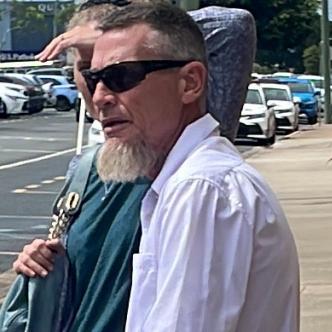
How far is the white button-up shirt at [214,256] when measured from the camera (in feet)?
8.50

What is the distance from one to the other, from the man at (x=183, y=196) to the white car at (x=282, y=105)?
36880 millimetres

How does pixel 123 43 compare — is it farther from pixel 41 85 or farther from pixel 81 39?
pixel 41 85

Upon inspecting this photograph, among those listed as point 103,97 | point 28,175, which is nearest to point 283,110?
point 28,175

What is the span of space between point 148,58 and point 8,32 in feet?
320

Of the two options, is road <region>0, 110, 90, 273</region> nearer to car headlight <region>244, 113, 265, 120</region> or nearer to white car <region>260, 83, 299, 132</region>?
car headlight <region>244, 113, 265, 120</region>

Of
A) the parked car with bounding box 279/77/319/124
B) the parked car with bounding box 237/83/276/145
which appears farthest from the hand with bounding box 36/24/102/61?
the parked car with bounding box 279/77/319/124

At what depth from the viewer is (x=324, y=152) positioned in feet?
99.9

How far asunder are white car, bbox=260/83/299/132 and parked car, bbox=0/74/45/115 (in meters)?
9.52

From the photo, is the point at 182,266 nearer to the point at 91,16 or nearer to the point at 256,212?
the point at 256,212

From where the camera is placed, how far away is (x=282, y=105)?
4059 cm

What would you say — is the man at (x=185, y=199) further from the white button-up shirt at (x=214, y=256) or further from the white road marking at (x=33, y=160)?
the white road marking at (x=33, y=160)

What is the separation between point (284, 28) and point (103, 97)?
79.9 m

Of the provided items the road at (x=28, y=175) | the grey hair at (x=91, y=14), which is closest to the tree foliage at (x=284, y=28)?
the road at (x=28, y=175)

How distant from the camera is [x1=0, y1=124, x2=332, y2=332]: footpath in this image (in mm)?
10172
